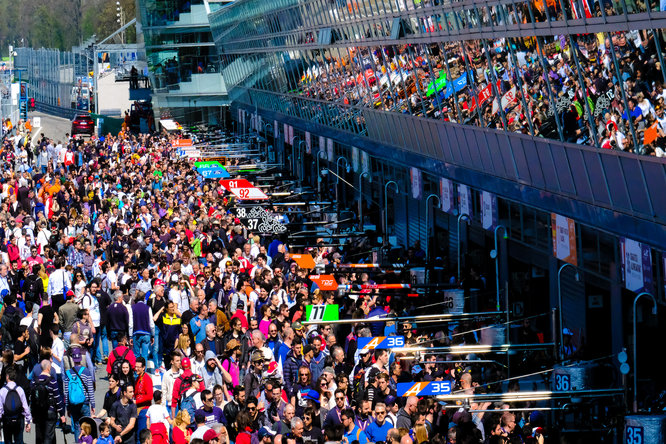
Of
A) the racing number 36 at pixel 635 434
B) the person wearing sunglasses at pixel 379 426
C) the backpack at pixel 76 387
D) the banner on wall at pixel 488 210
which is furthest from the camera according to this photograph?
the banner on wall at pixel 488 210

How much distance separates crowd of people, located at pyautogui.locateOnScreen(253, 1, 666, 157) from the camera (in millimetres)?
18781

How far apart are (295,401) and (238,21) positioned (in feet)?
166

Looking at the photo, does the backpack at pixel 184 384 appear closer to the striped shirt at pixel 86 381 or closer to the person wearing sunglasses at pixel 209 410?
the person wearing sunglasses at pixel 209 410

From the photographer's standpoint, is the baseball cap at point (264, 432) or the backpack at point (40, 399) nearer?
the baseball cap at point (264, 432)

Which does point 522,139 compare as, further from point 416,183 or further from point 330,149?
point 330,149

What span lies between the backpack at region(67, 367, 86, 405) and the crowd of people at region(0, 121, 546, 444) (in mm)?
17

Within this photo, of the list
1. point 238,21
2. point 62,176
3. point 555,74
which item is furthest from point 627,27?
point 238,21

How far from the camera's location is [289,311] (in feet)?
72.5

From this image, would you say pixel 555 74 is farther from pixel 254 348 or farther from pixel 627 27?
pixel 254 348

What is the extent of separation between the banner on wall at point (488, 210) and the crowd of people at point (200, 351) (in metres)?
2.86

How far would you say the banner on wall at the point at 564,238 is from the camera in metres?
22.0

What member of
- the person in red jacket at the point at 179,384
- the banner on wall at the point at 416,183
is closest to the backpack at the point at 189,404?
the person in red jacket at the point at 179,384

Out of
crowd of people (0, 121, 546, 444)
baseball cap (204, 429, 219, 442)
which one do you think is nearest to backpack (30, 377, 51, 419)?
crowd of people (0, 121, 546, 444)

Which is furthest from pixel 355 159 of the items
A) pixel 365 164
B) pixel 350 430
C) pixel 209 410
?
pixel 350 430
